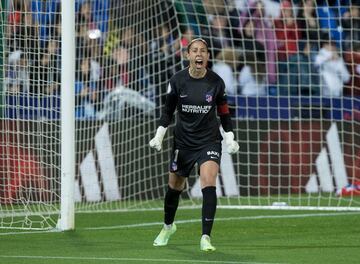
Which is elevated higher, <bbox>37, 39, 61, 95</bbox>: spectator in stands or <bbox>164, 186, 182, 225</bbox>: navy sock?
<bbox>37, 39, 61, 95</bbox>: spectator in stands

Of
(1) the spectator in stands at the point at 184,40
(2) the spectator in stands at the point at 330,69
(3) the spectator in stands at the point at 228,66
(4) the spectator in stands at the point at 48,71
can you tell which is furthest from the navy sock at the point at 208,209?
(2) the spectator in stands at the point at 330,69

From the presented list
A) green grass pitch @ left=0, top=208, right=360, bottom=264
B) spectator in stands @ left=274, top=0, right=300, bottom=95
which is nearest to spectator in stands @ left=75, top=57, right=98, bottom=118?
green grass pitch @ left=0, top=208, right=360, bottom=264

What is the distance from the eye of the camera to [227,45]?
19641 millimetres

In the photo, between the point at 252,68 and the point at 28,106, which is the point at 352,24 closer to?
the point at 252,68

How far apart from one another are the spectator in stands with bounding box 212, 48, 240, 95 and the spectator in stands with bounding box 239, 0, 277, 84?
0.47 m

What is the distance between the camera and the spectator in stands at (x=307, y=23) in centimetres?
1920

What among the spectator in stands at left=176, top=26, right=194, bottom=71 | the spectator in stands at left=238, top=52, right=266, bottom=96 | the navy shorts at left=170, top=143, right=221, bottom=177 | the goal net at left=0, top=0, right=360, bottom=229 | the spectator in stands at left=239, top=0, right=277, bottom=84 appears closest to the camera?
the navy shorts at left=170, top=143, right=221, bottom=177

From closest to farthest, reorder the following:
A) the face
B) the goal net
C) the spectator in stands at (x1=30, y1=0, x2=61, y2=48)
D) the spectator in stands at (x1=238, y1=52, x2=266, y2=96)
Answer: the face → the spectator in stands at (x1=30, y1=0, x2=61, y2=48) → the goal net → the spectator in stands at (x1=238, y1=52, x2=266, y2=96)

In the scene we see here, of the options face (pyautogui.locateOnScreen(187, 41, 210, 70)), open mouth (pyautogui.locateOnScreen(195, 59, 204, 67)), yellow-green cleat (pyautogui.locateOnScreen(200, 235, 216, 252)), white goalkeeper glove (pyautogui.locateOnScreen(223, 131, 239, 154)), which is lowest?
yellow-green cleat (pyautogui.locateOnScreen(200, 235, 216, 252))

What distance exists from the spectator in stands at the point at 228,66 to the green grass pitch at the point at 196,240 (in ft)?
13.0

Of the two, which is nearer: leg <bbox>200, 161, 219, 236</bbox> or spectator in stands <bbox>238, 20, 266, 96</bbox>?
leg <bbox>200, 161, 219, 236</bbox>

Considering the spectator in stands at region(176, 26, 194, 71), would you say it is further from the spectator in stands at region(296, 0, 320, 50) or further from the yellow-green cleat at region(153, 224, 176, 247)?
the yellow-green cleat at region(153, 224, 176, 247)

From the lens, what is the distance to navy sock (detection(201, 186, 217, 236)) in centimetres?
1099

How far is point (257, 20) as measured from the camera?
1994 centimetres
